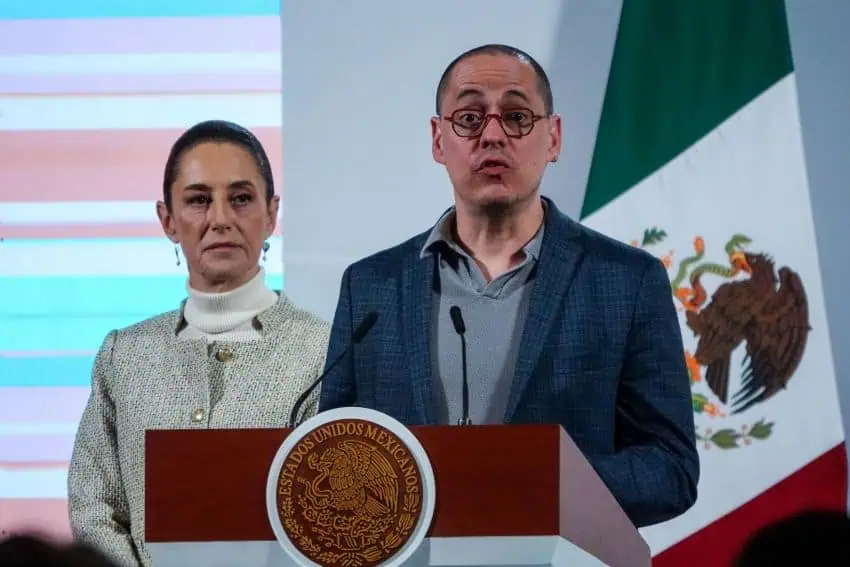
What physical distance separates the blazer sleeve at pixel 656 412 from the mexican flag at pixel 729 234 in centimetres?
123

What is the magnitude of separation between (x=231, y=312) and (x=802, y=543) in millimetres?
2023

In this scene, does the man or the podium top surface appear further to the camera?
the man

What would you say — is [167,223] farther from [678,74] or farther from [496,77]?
[678,74]

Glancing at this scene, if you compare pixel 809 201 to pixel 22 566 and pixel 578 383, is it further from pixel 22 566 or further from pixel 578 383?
pixel 22 566

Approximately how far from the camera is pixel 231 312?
2.91 metres

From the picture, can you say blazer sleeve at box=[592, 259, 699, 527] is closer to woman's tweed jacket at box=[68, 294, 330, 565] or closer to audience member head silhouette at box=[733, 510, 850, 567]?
woman's tweed jacket at box=[68, 294, 330, 565]

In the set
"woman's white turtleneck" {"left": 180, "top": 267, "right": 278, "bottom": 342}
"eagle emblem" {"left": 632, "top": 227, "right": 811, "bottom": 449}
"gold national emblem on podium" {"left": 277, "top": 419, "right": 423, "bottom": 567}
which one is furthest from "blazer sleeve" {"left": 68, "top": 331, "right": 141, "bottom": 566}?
"eagle emblem" {"left": 632, "top": 227, "right": 811, "bottom": 449}

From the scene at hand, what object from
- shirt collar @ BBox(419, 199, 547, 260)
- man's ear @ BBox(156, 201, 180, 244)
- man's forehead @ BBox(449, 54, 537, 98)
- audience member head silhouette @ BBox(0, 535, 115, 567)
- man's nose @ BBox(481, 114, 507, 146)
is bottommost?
audience member head silhouette @ BBox(0, 535, 115, 567)

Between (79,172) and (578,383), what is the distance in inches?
74.4

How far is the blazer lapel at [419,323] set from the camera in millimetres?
2262

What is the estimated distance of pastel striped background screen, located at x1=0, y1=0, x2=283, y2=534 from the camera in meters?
3.57

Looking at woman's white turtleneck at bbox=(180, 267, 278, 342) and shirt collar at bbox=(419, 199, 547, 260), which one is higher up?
shirt collar at bbox=(419, 199, 547, 260)

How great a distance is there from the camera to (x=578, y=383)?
7.49 feet

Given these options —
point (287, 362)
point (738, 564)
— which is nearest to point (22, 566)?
point (738, 564)
